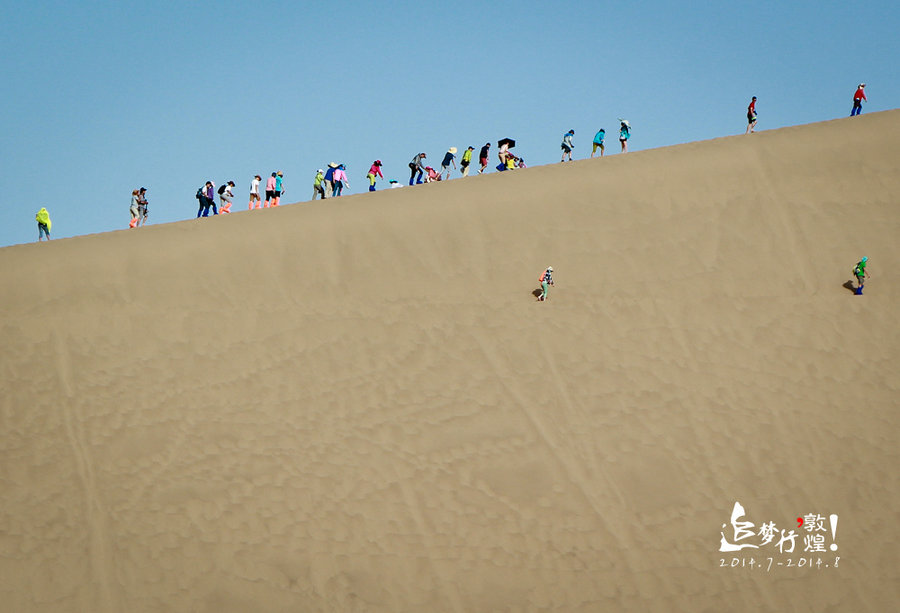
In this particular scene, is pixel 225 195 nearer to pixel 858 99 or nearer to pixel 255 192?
pixel 255 192

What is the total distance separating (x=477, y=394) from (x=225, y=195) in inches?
353

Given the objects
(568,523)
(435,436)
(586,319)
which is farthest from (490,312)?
(568,523)

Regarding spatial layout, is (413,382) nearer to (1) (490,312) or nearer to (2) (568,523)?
(1) (490,312)

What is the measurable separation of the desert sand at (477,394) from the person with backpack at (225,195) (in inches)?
64.8

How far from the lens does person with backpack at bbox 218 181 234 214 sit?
19.0 metres

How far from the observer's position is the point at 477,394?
13.2 m

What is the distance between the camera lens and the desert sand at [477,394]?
1088 centimetres

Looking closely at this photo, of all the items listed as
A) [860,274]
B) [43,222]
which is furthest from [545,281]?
[43,222]

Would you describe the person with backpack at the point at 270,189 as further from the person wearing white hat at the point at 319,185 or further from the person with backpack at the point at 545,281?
the person with backpack at the point at 545,281

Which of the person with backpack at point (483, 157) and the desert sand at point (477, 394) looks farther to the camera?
the person with backpack at point (483, 157)

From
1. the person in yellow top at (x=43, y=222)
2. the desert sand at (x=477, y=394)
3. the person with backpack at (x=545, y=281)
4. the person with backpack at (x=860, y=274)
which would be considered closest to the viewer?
the desert sand at (x=477, y=394)

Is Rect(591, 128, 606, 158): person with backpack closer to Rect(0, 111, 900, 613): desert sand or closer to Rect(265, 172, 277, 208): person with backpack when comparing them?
Rect(0, 111, 900, 613): desert sand

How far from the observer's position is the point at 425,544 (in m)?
11.1

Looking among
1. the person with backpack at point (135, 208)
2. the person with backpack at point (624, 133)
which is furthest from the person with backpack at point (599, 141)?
the person with backpack at point (135, 208)
